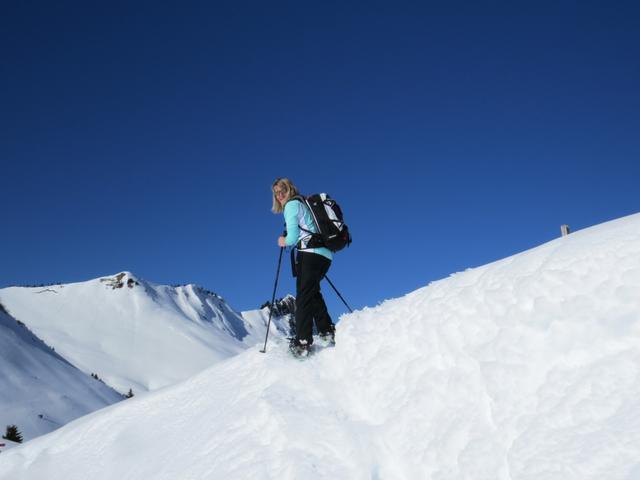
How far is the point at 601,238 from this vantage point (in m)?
3.90

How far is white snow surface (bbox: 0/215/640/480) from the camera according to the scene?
2801mm

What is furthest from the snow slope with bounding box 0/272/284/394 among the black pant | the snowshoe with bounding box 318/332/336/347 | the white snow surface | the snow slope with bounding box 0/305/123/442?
the white snow surface

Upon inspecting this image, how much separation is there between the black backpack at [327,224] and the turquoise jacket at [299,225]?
5cm

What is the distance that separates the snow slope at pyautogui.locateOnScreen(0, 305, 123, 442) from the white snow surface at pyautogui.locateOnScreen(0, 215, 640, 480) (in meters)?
27.4

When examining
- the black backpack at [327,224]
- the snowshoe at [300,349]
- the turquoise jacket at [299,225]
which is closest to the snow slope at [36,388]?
the snowshoe at [300,349]

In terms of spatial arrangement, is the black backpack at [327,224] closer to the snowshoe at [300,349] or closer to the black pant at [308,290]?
the black pant at [308,290]

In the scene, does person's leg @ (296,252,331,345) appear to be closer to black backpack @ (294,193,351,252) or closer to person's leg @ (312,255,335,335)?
person's leg @ (312,255,335,335)

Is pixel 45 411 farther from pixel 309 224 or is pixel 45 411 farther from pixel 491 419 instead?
pixel 491 419

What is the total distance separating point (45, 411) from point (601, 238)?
3459 cm

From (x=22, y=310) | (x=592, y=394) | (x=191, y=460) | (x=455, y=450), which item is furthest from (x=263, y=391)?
(x=22, y=310)

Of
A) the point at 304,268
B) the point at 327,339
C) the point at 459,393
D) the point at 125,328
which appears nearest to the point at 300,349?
the point at 327,339

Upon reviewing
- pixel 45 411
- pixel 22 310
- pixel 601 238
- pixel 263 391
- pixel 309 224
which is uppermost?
pixel 22 310

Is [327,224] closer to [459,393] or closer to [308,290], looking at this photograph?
[308,290]

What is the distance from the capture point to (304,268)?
5.85m
